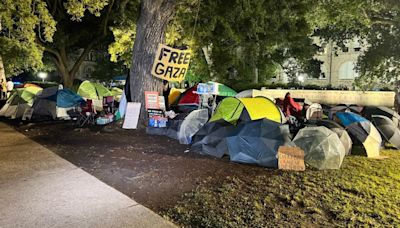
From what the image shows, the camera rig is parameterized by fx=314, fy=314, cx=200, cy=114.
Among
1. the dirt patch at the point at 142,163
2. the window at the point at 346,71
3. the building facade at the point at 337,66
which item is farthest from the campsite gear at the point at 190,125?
the window at the point at 346,71

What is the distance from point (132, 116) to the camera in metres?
10.4

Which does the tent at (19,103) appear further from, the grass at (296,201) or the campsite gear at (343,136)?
the campsite gear at (343,136)

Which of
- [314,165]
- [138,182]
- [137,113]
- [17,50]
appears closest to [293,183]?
[314,165]

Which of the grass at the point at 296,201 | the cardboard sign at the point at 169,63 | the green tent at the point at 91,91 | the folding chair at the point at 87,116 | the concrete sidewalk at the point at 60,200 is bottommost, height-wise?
the grass at the point at 296,201

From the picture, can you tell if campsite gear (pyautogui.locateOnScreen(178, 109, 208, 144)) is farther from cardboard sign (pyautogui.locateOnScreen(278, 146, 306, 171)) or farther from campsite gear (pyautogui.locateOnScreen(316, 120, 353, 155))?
campsite gear (pyautogui.locateOnScreen(316, 120, 353, 155))

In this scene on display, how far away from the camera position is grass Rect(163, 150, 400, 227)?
394cm

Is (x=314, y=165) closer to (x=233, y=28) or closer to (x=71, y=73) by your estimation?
(x=233, y=28)

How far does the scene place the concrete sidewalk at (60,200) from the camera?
149 inches

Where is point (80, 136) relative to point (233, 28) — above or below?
below

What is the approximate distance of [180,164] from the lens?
6.41 m

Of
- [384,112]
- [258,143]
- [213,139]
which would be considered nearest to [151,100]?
[213,139]

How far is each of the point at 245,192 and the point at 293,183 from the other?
1024 millimetres

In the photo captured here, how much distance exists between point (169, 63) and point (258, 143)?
4.72 meters

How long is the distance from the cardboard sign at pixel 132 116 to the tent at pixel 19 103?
19.2ft
